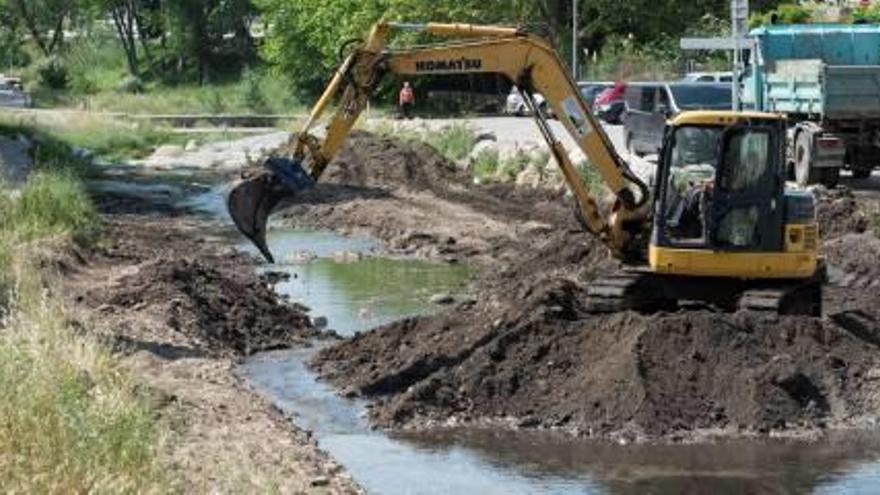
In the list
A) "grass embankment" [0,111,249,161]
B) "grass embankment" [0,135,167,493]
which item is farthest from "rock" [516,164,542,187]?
"grass embankment" [0,135,167,493]

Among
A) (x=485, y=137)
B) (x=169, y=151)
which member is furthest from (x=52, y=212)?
(x=169, y=151)

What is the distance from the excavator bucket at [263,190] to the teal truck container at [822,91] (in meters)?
13.3

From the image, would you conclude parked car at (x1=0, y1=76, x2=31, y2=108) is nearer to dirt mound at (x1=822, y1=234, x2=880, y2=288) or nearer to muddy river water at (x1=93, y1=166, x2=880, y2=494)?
dirt mound at (x1=822, y1=234, x2=880, y2=288)

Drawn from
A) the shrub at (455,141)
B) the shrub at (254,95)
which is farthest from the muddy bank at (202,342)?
the shrub at (254,95)

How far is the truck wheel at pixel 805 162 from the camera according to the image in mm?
28422

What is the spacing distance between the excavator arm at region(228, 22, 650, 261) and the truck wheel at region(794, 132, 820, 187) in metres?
11.1

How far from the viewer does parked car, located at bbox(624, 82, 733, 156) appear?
113ft

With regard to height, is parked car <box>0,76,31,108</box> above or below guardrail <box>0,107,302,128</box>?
above

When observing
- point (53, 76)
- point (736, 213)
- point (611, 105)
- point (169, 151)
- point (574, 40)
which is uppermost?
point (574, 40)

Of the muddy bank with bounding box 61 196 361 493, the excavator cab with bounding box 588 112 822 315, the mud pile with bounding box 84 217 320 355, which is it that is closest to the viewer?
the muddy bank with bounding box 61 196 361 493

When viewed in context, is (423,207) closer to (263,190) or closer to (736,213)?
(263,190)

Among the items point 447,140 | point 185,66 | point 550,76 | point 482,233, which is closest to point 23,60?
point 185,66

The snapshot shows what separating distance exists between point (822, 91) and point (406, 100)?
3311 cm

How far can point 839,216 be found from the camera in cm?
2417
